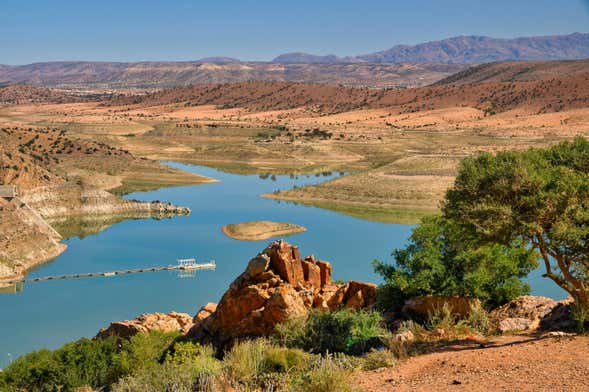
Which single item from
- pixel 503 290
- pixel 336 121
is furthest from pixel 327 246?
pixel 336 121

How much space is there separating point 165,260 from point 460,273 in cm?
2429

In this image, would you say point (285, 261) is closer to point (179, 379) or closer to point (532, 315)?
point (532, 315)

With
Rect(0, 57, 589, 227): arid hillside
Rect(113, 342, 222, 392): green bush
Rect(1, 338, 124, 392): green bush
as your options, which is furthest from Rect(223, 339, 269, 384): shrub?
Rect(0, 57, 589, 227): arid hillside

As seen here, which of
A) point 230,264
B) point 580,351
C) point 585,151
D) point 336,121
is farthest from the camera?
point 336,121

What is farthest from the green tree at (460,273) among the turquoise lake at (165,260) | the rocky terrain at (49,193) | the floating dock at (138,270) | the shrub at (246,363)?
the rocky terrain at (49,193)

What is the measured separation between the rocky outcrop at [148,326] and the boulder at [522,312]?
30.4 feet

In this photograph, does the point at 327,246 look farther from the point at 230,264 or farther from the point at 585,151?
the point at 585,151

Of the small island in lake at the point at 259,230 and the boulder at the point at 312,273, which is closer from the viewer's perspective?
the boulder at the point at 312,273

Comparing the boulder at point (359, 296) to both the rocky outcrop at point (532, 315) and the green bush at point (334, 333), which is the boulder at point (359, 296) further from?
the rocky outcrop at point (532, 315)

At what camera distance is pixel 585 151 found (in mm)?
17578

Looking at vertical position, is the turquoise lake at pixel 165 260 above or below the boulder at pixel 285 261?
below

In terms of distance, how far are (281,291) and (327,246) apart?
2554cm

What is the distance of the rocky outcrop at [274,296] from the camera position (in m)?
18.6

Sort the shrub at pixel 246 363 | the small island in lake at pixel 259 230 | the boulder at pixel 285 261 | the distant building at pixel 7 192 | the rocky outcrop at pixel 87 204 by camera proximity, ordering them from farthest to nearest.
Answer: the rocky outcrop at pixel 87 204, the distant building at pixel 7 192, the small island in lake at pixel 259 230, the boulder at pixel 285 261, the shrub at pixel 246 363
